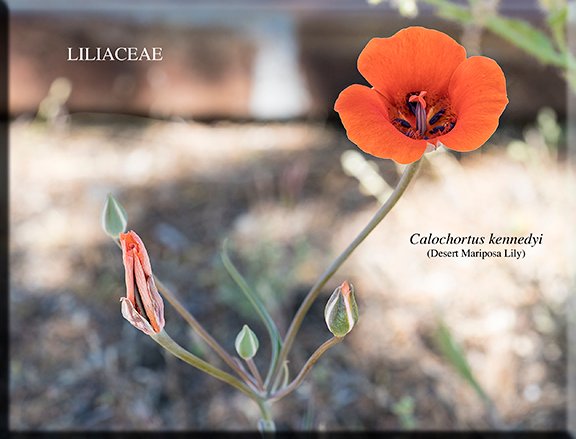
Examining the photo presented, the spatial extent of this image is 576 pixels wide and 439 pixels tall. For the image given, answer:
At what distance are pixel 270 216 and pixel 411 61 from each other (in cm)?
94

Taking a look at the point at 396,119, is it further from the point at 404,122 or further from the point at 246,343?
the point at 246,343

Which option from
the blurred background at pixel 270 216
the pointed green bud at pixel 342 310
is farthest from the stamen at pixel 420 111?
the blurred background at pixel 270 216

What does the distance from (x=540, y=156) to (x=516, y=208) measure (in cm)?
19

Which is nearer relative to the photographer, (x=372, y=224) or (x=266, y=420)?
(x=372, y=224)

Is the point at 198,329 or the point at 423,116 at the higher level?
the point at 423,116

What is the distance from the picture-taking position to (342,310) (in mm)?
477

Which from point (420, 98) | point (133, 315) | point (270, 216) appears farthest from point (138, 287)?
point (270, 216)

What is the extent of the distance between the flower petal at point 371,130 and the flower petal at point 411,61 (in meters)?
→ 0.03

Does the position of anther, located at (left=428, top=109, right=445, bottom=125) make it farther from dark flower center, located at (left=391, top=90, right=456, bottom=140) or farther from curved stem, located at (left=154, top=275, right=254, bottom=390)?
curved stem, located at (left=154, top=275, right=254, bottom=390)

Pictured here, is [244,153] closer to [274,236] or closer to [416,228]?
[274,236]

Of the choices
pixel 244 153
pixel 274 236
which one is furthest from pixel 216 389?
pixel 244 153

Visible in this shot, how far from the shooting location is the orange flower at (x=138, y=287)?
46cm

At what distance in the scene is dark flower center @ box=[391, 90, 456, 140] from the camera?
51cm

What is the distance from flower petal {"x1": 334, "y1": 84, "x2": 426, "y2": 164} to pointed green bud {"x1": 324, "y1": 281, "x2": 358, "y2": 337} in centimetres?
Result: 9
